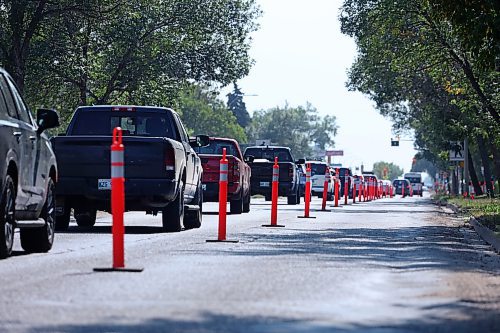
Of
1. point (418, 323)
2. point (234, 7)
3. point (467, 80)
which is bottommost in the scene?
point (418, 323)

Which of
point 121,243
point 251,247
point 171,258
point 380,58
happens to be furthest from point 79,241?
point 380,58

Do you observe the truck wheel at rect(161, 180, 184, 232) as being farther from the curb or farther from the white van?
the white van

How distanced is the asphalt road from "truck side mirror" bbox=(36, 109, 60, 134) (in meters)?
1.46

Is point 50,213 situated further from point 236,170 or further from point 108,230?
point 236,170

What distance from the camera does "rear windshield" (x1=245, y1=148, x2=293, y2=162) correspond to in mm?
45666

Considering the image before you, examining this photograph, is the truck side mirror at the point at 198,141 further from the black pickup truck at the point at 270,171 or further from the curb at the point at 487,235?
the black pickup truck at the point at 270,171

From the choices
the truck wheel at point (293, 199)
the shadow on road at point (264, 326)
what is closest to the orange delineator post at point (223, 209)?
the shadow on road at point (264, 326)

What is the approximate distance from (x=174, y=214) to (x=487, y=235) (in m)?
5.17

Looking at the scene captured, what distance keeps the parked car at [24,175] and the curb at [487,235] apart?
6.47 metres

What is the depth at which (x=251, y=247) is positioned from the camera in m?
17.0

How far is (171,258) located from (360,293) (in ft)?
13.5

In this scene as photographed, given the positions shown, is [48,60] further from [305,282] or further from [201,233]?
[305,282]

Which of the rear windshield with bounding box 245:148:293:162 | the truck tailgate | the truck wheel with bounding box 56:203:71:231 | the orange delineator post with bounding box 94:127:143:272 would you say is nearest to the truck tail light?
the truck wheel with bounding box 56:203:71:231

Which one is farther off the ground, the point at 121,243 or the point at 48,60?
the point at 48,60
